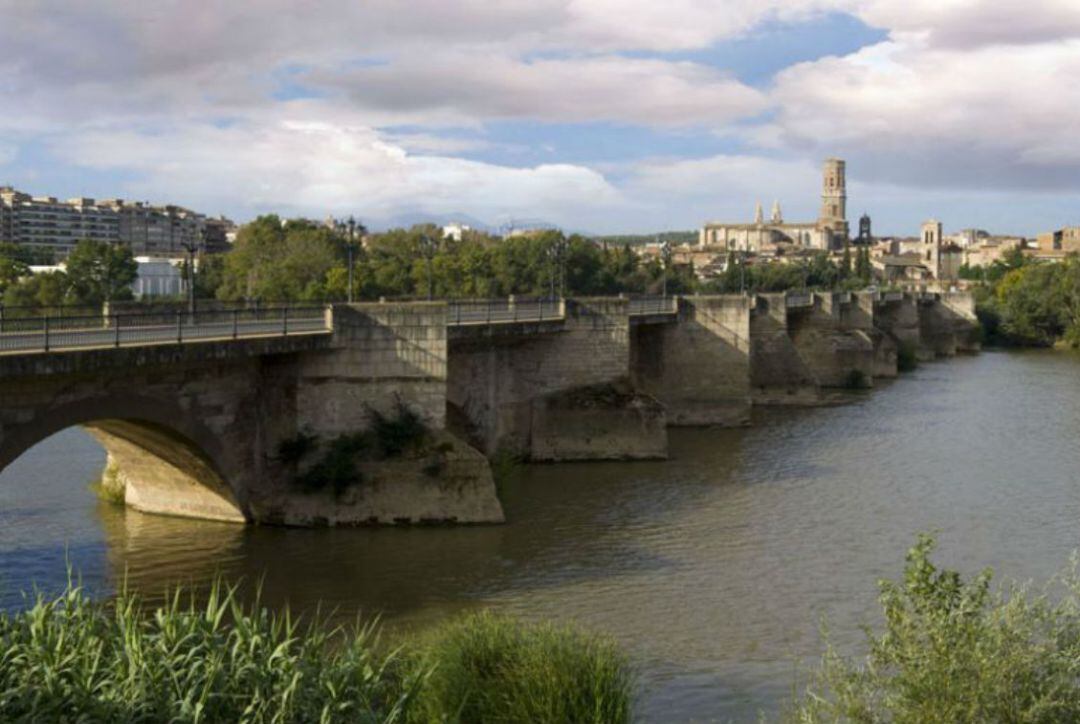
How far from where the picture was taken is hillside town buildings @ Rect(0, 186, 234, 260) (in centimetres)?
16200

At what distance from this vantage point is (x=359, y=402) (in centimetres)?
2509

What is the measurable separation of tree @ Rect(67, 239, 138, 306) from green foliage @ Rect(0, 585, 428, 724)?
47190 millimetres

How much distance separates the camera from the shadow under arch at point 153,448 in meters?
18.8

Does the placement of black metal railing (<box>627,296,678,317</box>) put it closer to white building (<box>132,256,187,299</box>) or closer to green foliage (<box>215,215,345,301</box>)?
green foliage (<box>215,215,345,301</box>)

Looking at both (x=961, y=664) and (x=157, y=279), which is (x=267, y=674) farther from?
(x=157, y=279)

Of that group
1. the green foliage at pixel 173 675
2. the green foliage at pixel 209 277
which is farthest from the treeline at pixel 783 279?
the green foliage at pixel 173 675

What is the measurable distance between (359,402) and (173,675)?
48.3 ft

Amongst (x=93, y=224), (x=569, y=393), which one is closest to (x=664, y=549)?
(x=569, y=393)

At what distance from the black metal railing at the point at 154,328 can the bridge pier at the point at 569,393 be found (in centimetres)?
803

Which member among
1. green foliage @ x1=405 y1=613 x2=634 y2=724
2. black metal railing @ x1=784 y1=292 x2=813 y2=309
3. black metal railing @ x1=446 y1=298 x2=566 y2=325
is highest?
black metal railing @ x1=784 y1=292 x2=813 y2=309

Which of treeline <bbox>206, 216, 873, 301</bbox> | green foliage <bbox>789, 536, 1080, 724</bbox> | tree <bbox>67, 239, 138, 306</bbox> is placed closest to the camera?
green foliage <bbox>789, 536, 1080, 724</bbox>

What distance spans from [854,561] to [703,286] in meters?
93.4

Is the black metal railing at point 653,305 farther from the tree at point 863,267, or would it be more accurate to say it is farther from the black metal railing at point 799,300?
the tree at point 863,267

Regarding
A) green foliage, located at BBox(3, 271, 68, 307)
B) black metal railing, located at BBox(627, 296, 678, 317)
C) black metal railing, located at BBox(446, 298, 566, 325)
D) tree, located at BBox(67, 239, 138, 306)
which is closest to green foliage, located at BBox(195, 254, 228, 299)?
tree, located at BBox(67, 239, 138, 306)
